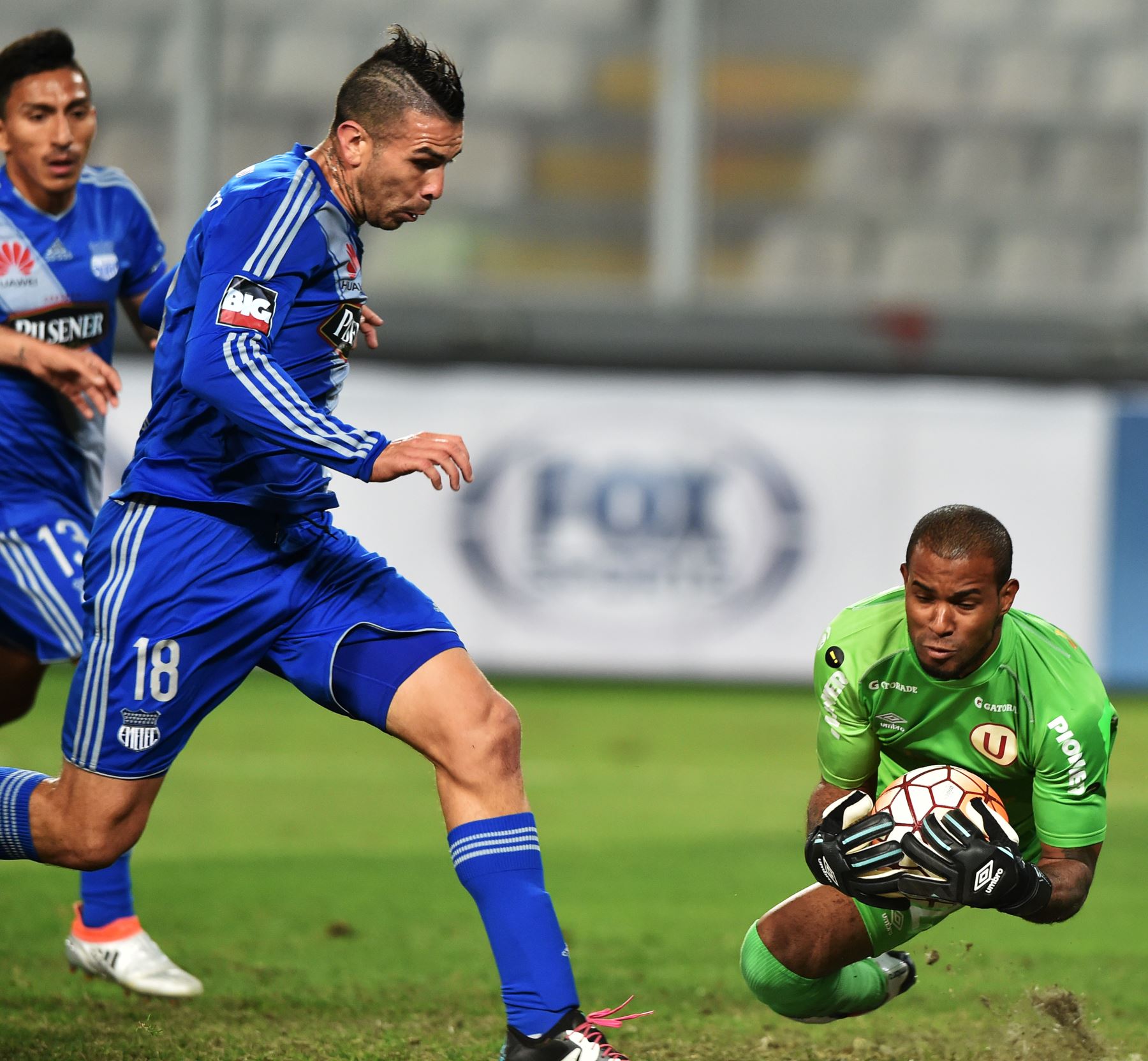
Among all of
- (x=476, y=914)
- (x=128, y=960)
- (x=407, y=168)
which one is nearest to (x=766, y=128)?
(x=476, y=914)

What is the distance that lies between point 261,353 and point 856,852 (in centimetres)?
157

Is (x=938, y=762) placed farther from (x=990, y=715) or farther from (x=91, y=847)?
(x=91, y=847)

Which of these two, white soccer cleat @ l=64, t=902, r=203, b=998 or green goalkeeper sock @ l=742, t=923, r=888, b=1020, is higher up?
green goalkeeper sock @ l=742, t=923, r=888, b=1020

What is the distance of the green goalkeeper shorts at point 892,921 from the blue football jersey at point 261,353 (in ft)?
5.07

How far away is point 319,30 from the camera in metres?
13.8

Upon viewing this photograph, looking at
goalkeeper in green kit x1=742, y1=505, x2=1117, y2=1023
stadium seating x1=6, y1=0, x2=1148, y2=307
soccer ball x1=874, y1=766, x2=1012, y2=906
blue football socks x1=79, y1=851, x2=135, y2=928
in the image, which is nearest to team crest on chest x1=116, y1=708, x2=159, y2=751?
blue football socks x1=79, y1=851, x2=135, y2=928

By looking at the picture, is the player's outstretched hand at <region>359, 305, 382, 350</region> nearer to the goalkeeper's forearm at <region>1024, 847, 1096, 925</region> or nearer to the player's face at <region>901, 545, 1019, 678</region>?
the player's face at <region>901, 545, 1019, 678</region>

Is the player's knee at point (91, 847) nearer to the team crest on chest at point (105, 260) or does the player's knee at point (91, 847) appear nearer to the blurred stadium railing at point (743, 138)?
the team crest on chest at point (105, 260)

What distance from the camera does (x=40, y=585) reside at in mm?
4906

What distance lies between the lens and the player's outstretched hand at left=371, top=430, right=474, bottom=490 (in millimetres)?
3453

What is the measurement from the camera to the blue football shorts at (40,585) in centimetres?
491

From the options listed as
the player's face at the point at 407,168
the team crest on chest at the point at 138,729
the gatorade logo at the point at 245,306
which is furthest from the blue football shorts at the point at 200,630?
the player's face at the point at 407,168

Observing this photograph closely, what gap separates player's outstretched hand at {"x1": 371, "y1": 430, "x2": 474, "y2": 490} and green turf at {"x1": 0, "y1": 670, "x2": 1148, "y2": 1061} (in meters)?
1.48

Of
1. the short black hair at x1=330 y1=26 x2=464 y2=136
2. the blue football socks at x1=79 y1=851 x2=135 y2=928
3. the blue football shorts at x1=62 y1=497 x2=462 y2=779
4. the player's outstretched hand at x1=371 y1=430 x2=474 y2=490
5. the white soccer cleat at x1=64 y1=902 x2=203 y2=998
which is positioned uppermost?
the short black hair at x1=330 y1=26 x2=464 y2=136
